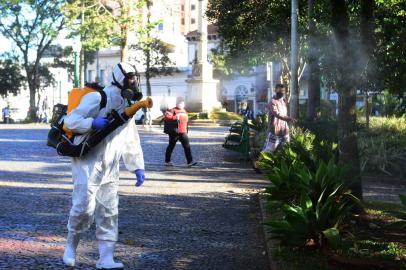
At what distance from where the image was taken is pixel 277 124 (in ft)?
39.8

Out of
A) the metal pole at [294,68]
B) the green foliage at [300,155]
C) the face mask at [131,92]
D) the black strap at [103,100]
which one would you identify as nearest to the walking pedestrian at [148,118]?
the metal pole at [294,68]

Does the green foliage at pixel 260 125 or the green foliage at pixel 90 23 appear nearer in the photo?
the green foliage at pixel 260 125

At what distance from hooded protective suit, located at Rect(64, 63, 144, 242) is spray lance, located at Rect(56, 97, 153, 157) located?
0.07m

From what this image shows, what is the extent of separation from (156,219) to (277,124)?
4.82m

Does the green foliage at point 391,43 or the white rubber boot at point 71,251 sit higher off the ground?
the green foliage at point 391,43

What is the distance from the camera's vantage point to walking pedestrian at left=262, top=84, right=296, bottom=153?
471 inches

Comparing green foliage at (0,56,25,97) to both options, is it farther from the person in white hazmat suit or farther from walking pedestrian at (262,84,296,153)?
the person in white hazmat suit

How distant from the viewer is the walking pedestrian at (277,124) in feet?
39.2

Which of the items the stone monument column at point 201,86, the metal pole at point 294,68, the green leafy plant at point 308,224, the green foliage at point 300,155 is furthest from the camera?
the stone monument column at point 201,86

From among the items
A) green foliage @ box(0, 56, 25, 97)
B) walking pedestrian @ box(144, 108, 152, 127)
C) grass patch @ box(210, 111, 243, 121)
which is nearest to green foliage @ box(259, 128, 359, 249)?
walking pedestrian @ box(144, 108, 152, 127)

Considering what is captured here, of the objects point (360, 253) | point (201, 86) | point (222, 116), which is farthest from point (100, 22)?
point (360, 253)

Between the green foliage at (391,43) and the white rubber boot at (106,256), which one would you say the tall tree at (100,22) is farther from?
the white rubber boot at (106,256)

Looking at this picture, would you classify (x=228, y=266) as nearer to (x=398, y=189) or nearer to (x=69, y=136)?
(x=69, y=136)

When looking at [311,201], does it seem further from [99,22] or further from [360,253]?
[99,22]
